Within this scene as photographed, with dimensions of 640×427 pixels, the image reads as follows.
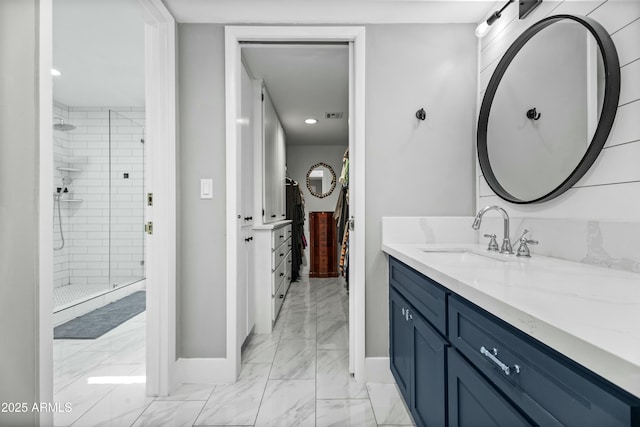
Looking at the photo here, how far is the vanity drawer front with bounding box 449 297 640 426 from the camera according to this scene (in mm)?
479

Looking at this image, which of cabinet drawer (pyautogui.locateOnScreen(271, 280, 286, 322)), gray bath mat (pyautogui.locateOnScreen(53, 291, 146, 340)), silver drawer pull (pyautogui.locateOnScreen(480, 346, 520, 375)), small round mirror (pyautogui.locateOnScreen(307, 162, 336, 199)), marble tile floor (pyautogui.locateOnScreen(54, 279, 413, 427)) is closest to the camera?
silver drawer pull (pyautogui.locateOnScreen(480, 346, 520, 375))

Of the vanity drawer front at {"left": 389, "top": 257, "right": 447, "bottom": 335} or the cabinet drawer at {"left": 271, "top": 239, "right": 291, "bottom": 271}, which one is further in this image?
the cabinet drawer at {"left": 271, "top": 239, "right": 291, "bottom": 271}

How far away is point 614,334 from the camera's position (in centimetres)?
50

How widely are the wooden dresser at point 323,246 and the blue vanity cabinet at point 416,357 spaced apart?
3.21m

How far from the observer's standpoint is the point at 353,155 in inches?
78.4

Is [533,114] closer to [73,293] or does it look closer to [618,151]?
[618,151]

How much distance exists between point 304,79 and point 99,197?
3216 mm

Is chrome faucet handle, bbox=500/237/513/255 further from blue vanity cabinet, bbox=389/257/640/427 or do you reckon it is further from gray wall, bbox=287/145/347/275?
gray wall, bbox=287/145/347/275

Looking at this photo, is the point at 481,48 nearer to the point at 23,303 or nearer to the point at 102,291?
the point at 23,303

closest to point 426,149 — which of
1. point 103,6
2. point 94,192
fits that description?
point 103,6

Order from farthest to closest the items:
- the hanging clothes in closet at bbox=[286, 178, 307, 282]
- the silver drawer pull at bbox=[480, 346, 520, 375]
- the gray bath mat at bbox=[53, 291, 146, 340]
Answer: the hanging clothes in closet at bbox=[286, 178, 307, 282] < the gray bath mat at bbox=[53, 291, 146, 340] < the silver drawer pull at bbox=[480, 346, 520, 375]

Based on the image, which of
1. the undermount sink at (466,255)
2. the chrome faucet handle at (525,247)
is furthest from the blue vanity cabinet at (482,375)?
the chrome faucet handle at (525,247)

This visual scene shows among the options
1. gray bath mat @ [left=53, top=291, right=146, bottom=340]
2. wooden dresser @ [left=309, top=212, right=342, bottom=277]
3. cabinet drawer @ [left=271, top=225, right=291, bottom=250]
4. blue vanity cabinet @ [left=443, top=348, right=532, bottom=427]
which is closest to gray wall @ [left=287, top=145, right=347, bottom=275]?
wooden dresser @ [left=309, top=212, right=342, bottom=277]

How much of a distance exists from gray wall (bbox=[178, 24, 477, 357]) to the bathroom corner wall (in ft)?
2.02
